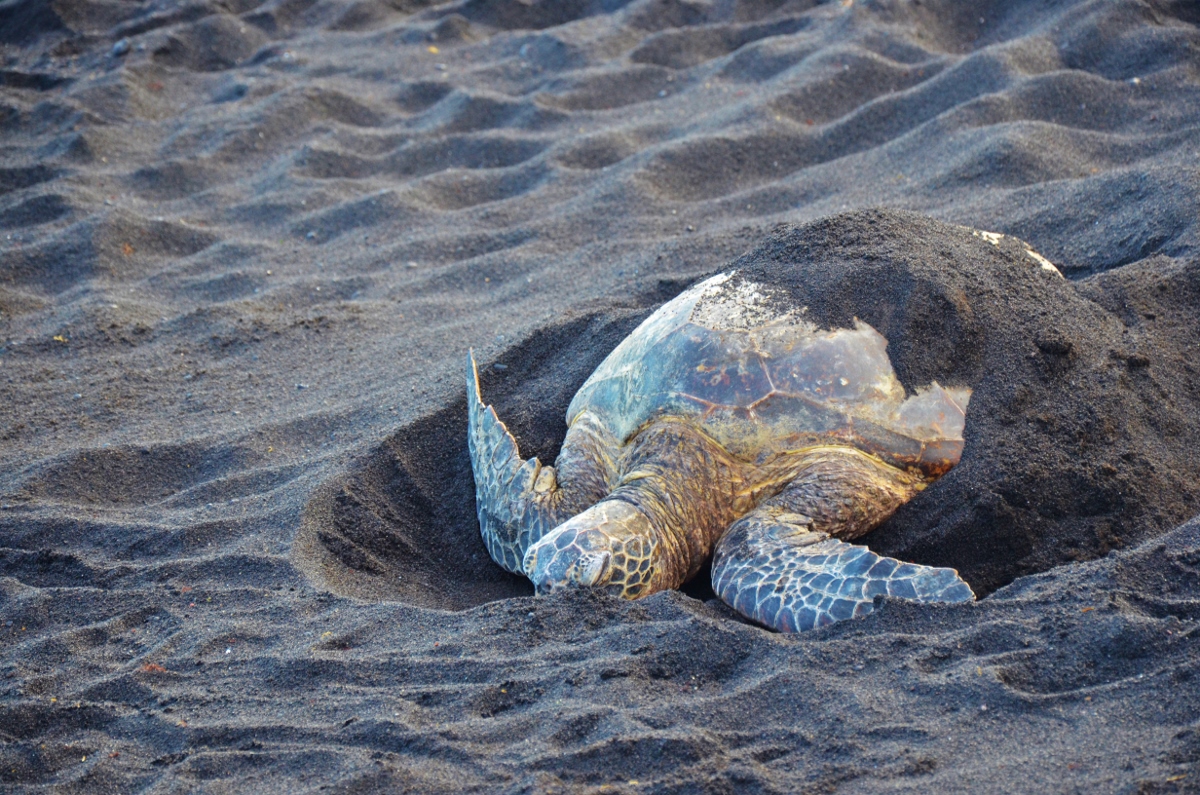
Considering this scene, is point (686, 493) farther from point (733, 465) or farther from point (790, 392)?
point (790, 392)

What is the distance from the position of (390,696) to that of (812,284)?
1.76 meters

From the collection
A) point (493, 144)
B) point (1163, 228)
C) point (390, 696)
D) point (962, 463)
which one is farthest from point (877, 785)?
point (493, 144)

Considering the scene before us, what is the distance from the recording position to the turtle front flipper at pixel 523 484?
3182mm

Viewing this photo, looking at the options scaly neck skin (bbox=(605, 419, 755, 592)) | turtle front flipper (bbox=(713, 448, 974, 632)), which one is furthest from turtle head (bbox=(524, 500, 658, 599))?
turtle front flipper (bbox=(713, 448, 974, 632))

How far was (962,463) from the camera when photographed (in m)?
2.96

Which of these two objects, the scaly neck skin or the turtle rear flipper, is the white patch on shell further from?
the turtle rear flipper

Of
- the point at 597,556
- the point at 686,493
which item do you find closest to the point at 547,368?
the point at 686,493

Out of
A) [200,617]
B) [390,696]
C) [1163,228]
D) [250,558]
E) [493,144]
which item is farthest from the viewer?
[493,144]

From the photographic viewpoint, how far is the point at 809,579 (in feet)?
8.50

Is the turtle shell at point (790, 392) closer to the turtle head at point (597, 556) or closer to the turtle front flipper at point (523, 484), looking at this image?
the turtle front flipper at point (523, 484)

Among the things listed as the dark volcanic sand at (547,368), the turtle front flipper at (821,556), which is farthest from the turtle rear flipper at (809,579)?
the dark volcanic sand at (547,368)

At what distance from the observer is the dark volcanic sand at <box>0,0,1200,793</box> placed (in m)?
2.09

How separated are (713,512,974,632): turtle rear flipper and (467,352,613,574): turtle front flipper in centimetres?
56

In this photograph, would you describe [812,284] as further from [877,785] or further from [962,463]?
[877,785]
